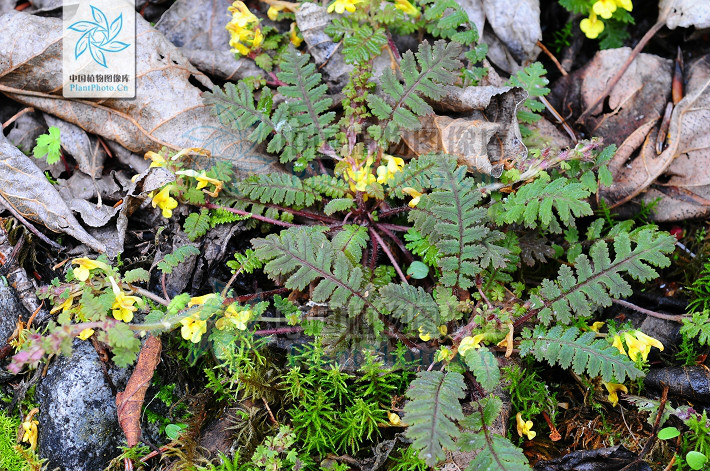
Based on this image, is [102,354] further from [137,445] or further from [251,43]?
[251,43]

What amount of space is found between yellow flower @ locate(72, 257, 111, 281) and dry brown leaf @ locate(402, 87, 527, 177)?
204 centimetres

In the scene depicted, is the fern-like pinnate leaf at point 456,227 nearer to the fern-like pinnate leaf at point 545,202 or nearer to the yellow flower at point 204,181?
the fern-like pinnate leaf at point 545,202

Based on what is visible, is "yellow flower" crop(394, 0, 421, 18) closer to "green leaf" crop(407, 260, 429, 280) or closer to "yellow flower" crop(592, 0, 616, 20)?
"yellow flower" crop(592, 0, 616, 20)

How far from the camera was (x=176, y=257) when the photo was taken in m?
3.25

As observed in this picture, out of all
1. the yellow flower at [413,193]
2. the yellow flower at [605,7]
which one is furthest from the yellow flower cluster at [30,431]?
the yellow flower at [605,7]

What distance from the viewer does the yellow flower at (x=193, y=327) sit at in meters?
2.88

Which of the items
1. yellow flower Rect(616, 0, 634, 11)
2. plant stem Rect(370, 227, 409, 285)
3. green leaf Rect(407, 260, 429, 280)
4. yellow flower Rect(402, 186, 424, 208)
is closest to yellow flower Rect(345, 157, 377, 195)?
yellow flower Rect(402, 186, 424, 208)

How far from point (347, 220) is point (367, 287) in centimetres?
67

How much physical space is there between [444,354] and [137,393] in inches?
67.8

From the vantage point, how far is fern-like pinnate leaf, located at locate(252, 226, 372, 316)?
3062mm

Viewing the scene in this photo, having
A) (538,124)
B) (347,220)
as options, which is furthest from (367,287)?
(538,124)

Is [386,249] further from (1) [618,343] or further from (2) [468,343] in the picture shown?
(1) [618,343]

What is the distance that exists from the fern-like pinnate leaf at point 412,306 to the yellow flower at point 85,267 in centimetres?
151

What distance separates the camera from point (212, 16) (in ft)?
13.7
